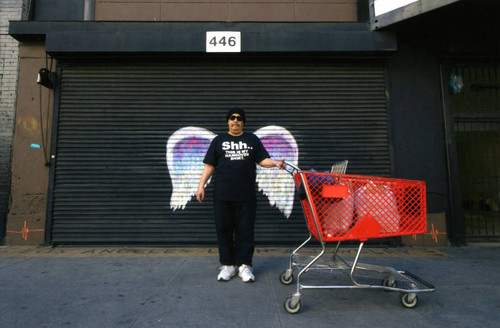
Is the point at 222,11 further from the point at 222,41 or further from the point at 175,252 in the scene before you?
the point at 175,252

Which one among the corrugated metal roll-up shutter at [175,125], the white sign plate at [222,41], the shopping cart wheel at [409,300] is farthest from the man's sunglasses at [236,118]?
the shopping cart wheel at [409,300]

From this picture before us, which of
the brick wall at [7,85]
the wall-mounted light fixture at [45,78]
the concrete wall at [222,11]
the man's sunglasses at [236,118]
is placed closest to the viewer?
the man's sunglasses at [236,118]

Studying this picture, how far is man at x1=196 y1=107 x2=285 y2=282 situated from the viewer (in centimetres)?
327

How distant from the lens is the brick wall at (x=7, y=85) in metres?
5.12

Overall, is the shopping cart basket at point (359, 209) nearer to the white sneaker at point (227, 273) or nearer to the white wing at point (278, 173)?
the white sneaker at point (227, 273)

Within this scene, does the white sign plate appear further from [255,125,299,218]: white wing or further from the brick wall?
the brick wall

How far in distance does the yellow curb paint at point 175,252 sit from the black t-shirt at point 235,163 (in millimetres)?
1573

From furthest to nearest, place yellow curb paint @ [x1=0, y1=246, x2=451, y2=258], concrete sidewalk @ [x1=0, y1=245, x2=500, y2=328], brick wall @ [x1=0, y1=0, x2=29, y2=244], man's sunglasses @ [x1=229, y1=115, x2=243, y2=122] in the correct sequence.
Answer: brick wall @ [x1=0, y1=0, x2=29, y2=244] < yellow curb paint @ [x1=0, y1=246, x2=451, y2=258] < man's sunglasses @ [x1=229, y1=115, x2=243, y2=122] < concrete sidewalk @ [x1=0, y1=245, x2=500, y2=328]

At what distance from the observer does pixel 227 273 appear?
325 centimetres

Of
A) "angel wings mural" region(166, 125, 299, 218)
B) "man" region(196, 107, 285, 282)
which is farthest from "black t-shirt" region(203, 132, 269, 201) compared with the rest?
"angel wings mural" region(166, 125, 299, 218)

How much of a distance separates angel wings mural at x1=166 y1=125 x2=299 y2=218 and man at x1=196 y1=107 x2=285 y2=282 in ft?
5.60

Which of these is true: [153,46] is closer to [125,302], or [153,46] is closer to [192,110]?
[192,110]

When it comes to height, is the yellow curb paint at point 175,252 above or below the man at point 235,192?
below

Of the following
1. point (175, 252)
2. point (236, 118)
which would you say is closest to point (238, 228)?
point (236, 118)
